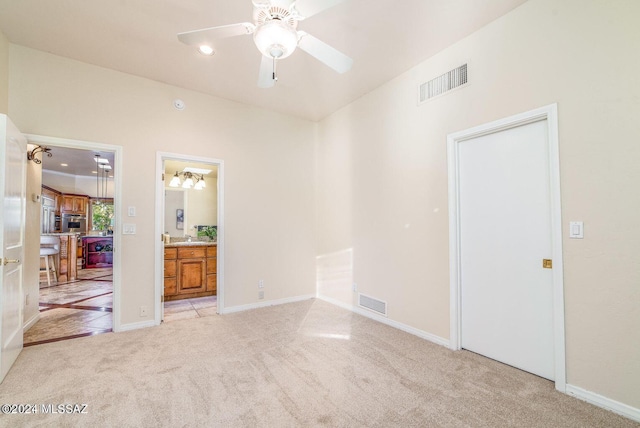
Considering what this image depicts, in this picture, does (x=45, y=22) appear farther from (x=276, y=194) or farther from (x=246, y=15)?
(x=276, y=194)

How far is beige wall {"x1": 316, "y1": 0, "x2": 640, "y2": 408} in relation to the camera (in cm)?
188

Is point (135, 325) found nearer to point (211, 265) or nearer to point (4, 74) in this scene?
point (211, 265)

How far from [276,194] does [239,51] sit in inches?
81.7

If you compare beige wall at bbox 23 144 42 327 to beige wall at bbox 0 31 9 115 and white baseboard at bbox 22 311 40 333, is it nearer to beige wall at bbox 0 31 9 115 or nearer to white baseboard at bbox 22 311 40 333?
white baseboard at bbox 22 311 40 333

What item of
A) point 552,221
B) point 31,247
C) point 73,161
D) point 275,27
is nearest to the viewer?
point 275,27

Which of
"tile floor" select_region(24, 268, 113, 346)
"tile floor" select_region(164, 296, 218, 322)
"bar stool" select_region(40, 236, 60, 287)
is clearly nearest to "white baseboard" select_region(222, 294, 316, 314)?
"tile floor" select_region(164, 296, 218, 322)

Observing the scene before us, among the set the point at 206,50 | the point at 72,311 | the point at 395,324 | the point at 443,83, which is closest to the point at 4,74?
the point at 206,50

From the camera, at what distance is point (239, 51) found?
2.92 m

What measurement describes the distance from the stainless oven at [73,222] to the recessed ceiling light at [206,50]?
8590mm

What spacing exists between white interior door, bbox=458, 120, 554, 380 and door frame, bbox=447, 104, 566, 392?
0.05 m

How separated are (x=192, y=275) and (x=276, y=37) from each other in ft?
13.3

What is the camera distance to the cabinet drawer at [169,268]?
4.51 metres

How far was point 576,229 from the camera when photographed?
208cm

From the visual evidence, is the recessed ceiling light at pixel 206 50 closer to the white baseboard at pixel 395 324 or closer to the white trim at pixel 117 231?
the white trim at pixel 117 231
